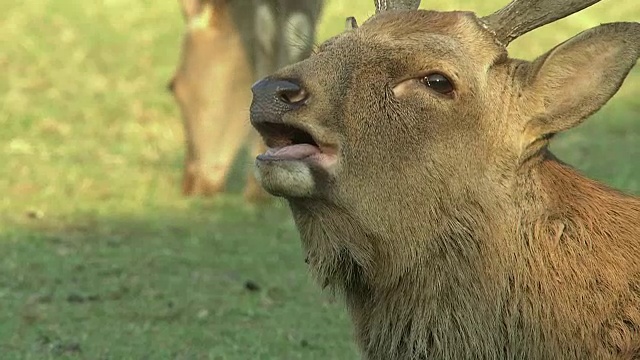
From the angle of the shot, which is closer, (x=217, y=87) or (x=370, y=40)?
(x=370, y=40)

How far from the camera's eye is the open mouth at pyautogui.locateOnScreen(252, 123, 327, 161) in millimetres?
4867

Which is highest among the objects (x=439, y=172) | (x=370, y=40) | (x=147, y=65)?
(x=370, y=40)

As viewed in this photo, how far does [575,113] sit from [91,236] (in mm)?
6914

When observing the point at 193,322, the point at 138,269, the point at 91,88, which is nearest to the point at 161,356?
the point at 193,322

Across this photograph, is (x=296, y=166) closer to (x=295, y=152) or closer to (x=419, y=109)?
(x=295, y=152)

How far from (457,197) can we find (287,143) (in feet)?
2.09

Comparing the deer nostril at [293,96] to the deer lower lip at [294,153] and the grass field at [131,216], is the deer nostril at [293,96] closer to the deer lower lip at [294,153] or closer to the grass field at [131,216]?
the deer lower lip at [294,153]

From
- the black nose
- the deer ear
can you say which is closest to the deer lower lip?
the black nose

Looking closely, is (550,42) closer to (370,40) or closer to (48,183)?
(48,183)

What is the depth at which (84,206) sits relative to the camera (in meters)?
12.5

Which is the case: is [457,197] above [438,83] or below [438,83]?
below

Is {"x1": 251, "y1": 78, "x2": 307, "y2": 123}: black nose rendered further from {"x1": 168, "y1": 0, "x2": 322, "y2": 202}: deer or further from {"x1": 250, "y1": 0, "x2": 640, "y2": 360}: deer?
{"x1": 168, "y1": 0, "x2": 322, "y2": 202}: deer

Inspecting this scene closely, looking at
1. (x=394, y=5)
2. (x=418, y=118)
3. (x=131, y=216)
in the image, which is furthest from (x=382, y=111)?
(x=131, y=216)

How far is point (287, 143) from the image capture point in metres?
4.95
